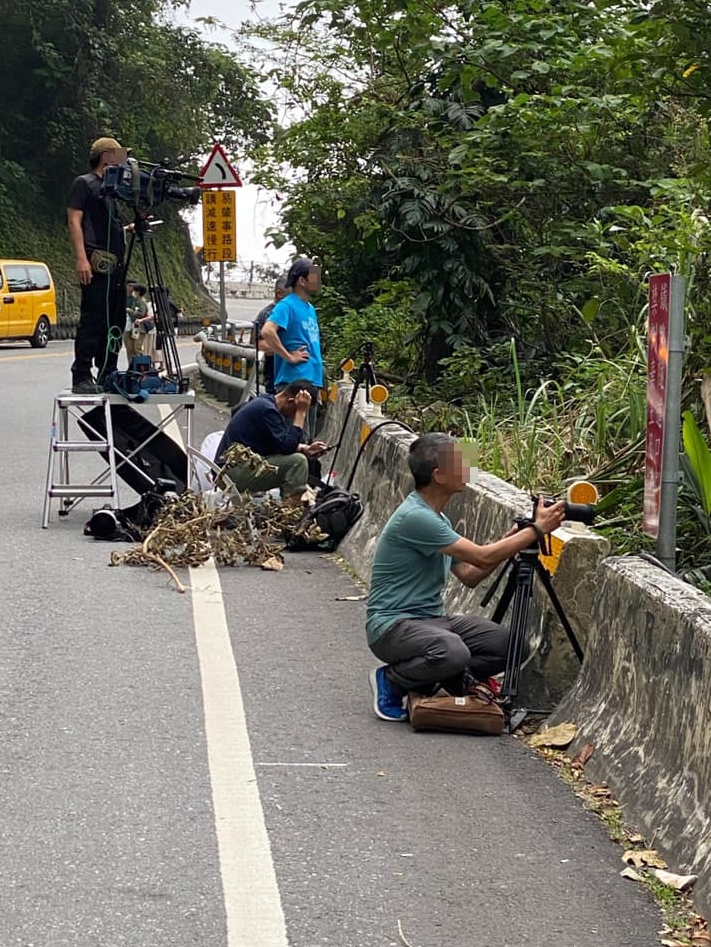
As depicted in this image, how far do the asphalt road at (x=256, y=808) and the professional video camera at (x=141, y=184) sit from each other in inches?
144

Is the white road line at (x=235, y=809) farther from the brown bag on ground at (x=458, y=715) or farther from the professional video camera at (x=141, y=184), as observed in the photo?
the professional video camera at (x=141, y=184)

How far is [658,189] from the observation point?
426 inches

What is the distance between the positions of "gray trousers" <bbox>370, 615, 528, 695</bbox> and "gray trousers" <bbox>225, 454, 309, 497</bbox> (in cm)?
404

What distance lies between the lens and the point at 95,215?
443 inches

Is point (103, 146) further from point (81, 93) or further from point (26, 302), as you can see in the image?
point (81, 93)

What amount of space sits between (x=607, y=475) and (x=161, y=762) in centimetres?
334

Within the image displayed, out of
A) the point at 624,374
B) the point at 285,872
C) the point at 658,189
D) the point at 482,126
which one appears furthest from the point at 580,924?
the point at 482,126

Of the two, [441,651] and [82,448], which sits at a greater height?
[82,448]

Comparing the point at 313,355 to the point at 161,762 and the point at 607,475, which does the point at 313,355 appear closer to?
the point at 607,475

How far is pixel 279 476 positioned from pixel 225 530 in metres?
0.73

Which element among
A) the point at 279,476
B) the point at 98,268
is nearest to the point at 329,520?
the point at 279,476

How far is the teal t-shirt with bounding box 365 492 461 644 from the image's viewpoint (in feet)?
21.1

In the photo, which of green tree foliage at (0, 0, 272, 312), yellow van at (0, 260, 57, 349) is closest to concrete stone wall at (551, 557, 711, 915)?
yellow van at (0, 260, 57, 349)

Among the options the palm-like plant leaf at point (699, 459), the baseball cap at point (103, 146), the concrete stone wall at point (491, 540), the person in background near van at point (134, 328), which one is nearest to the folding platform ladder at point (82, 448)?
the concrete stone wall at point (491, 540)
